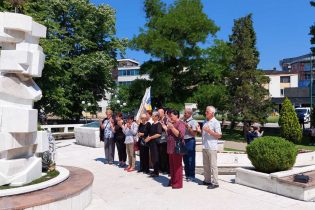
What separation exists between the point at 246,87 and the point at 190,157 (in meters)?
16.6

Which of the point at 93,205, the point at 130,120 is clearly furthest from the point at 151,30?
the point at 93,205

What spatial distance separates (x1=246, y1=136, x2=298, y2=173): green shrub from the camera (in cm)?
834

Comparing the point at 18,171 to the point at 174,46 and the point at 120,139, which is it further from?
the point at 174,46

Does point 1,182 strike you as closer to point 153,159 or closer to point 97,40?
point 153,159

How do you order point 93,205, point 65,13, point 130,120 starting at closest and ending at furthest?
point 93,205, point 130,120, point 65,13

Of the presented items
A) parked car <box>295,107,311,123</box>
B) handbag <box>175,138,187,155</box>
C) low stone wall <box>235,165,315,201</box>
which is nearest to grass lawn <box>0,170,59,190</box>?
handbag <box>175,138,187,155</box>

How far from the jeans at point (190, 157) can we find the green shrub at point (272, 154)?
139 cm

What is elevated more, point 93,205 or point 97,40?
point 97,40

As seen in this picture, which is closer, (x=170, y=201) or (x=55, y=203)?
(x=55, y=203)

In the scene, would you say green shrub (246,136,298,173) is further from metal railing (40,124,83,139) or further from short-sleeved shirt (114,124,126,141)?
metal railing (40,124,83,139)

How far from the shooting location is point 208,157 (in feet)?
28.3

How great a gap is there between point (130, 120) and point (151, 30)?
15.0 m

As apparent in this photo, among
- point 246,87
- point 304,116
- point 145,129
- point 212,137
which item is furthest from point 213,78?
point 212,137

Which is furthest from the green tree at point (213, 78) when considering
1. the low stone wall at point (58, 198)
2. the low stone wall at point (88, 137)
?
the low stone wall at point (58, 198)
